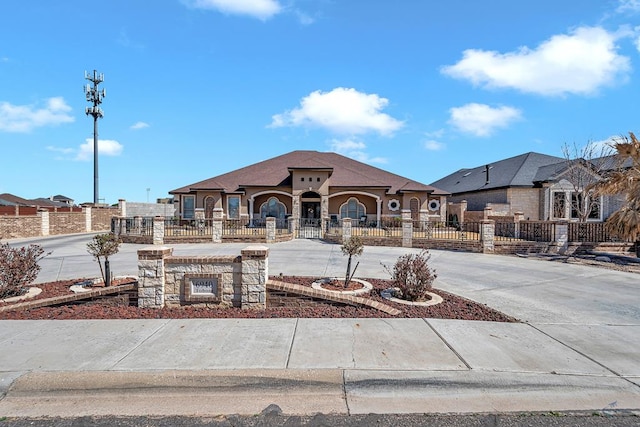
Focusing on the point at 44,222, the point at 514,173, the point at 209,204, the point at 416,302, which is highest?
the point at 514,173

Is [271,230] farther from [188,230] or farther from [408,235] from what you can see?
[408,235]

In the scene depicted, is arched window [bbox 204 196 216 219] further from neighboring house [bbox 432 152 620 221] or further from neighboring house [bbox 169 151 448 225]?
neighboring house [bbox 432 152 620 221]

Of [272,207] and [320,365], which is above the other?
[272,207]

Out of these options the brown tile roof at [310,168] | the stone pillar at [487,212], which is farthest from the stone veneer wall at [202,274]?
the stone pillar at [487,212]

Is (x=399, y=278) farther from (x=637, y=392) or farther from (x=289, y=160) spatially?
(x=289, y=160)

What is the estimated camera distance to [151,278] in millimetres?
6320

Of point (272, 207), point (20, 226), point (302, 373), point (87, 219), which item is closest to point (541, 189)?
point (272, 207)

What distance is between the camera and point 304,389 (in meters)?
3.80

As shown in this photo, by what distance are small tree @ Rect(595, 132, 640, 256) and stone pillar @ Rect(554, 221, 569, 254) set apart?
60.5 inches

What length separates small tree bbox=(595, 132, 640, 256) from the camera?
1380 centimetres

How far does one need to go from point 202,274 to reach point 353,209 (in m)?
23.6

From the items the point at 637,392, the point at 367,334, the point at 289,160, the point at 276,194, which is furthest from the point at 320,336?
the point at 289,160

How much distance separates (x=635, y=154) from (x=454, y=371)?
646 inches

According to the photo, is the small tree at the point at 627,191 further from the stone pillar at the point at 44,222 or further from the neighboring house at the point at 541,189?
the stone pillar at the point at 44,222
